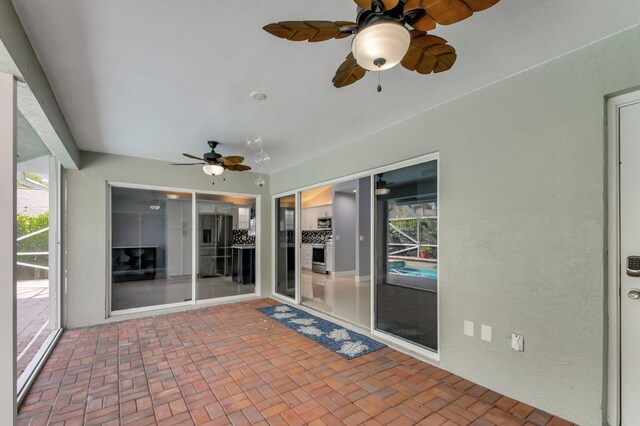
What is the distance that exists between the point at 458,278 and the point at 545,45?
1.85m

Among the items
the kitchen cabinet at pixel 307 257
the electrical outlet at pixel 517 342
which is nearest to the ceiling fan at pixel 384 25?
the electrical outlet at pixel 517 342

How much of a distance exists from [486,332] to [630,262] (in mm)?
1065

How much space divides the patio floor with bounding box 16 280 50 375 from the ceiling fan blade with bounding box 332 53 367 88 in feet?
12.3

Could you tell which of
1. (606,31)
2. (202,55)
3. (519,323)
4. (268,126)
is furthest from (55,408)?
(606,31)

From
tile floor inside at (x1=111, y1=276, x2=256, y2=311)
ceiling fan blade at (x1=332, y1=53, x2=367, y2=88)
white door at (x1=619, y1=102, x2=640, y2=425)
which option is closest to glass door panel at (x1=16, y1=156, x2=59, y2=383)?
tile floor inside at (x1=111, y1=276, x2=256, y2=311)

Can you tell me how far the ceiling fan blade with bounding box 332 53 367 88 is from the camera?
1513mm

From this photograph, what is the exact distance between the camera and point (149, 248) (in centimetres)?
489

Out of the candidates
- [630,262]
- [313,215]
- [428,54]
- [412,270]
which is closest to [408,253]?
[412,270]

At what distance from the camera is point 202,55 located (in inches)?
80.6

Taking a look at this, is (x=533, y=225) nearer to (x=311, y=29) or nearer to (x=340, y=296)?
(x=311, y=29)

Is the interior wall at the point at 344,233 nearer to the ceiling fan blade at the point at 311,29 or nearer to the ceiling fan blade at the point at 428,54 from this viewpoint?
the ceiling fan blade at the point at 428,54

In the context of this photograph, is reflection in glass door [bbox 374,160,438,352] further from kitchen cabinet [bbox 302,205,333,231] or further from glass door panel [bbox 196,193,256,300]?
kitchen cabinet [bbox 302,205,333,231]

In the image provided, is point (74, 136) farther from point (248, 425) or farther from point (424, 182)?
point (424, 182)

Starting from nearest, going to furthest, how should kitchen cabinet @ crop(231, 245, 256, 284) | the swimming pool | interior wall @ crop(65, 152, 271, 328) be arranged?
the swimming pool → interior wall @ crop(65, 152, 271, 328) → kitchen cabinet @ crop(231, 245, 256, 284)
